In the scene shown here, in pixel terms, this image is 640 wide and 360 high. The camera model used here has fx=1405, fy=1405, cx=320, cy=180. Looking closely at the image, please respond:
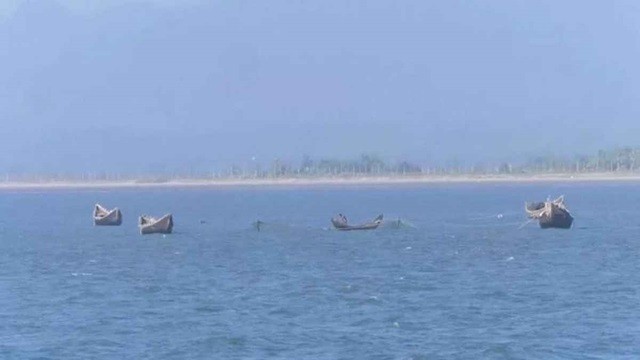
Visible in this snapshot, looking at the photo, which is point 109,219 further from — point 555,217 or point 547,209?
point 555,217

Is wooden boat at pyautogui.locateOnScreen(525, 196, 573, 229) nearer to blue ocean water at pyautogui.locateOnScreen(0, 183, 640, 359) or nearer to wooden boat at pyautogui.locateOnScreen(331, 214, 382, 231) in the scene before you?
blue ocean water at pyautogui.locateOnScreen(0, 183, 640, 359)

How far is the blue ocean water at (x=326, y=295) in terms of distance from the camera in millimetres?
34344

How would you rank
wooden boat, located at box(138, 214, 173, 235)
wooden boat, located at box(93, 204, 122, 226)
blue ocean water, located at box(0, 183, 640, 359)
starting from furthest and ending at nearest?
wooden boat, located at box(93, 204, 122, 226) < wooden boat, located at box(138, 214, 173, 235) < blue ocean water, located at box(0, 183, 640, 359)

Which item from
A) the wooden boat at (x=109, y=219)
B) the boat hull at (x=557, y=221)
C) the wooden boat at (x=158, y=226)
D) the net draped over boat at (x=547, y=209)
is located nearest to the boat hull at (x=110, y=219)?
the wooden boat at (x=109, y=219)

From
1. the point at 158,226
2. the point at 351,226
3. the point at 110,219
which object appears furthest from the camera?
the point at 110,219

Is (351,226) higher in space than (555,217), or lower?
lower

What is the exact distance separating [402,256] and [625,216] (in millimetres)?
43238

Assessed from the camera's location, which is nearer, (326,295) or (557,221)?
(326,295)

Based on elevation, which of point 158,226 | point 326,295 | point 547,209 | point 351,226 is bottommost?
point 326,295

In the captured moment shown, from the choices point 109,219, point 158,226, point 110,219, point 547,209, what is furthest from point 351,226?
point 109,219

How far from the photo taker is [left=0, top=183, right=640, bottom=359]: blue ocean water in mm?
34344

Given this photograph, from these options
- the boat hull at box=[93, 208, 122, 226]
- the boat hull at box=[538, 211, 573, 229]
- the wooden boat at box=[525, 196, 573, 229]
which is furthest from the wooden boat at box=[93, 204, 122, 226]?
the boat hull at box=[538, 211, 573, 229]

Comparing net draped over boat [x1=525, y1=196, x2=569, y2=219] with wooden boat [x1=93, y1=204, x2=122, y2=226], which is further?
wooden boat [x1=93, y1=204, x2=122, y2=226]

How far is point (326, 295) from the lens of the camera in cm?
4509
